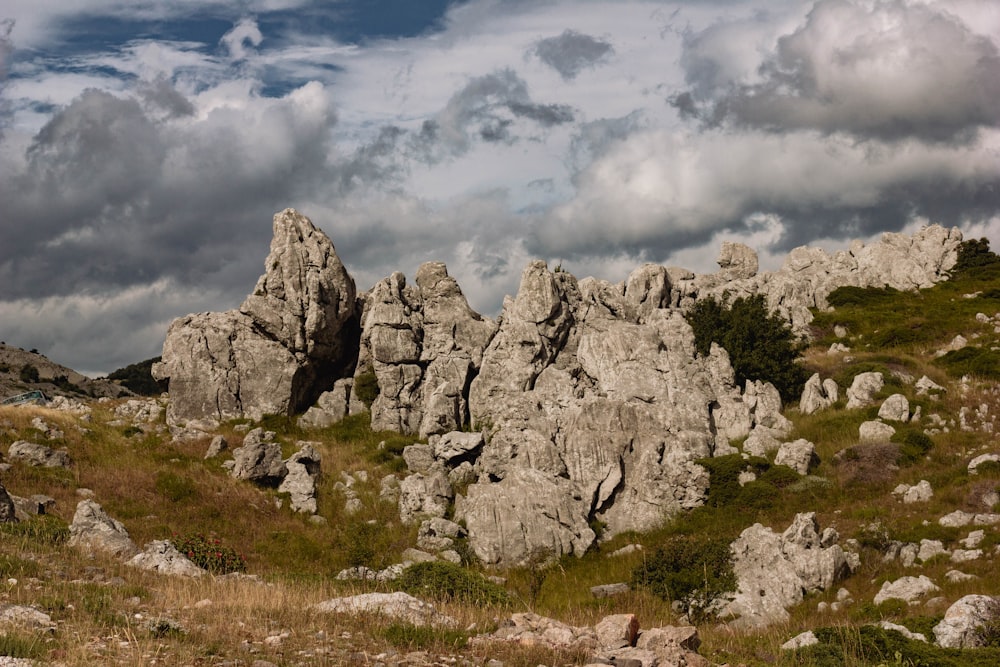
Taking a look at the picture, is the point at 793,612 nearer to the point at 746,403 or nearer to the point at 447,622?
the point at 447,622

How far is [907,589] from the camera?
22.8 m

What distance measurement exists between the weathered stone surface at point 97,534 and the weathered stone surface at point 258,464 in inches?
458

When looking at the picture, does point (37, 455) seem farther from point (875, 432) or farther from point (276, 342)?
point (875, 432)

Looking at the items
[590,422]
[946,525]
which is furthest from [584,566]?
[946,525]

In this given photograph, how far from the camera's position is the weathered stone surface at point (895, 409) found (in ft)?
126

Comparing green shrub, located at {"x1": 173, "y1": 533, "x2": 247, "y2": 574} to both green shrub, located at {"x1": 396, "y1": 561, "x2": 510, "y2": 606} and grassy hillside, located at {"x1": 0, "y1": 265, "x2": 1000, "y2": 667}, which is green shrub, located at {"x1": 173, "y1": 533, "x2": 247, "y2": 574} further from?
green shrub, located at {"x1": 396, "y1": 561, "x2": 510, "y2": 606}

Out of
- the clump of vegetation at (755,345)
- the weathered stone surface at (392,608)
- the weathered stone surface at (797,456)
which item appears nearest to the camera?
the weathered stone surface at (392,608)

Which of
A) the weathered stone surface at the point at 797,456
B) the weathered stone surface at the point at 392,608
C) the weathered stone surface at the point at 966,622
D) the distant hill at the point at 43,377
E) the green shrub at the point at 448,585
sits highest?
the weathered stone surface at the point at 392,608

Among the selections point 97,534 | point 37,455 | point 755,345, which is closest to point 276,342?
point 37,455

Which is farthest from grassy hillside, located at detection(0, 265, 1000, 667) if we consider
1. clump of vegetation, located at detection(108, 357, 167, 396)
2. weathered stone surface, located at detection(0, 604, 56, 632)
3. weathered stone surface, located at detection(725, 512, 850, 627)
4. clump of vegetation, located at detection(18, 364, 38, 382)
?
clump of vegetation, located at detection(108, 357, 167, 396)

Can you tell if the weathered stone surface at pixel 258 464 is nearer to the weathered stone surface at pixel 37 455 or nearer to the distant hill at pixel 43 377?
the weathered stone surface at pixel 37 455

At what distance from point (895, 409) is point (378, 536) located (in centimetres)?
2627

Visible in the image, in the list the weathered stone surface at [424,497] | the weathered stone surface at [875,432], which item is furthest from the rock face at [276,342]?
the weathered stone surface at [875,432]

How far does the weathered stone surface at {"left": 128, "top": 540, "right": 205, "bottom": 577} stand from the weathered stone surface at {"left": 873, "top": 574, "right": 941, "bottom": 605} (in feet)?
64.9
